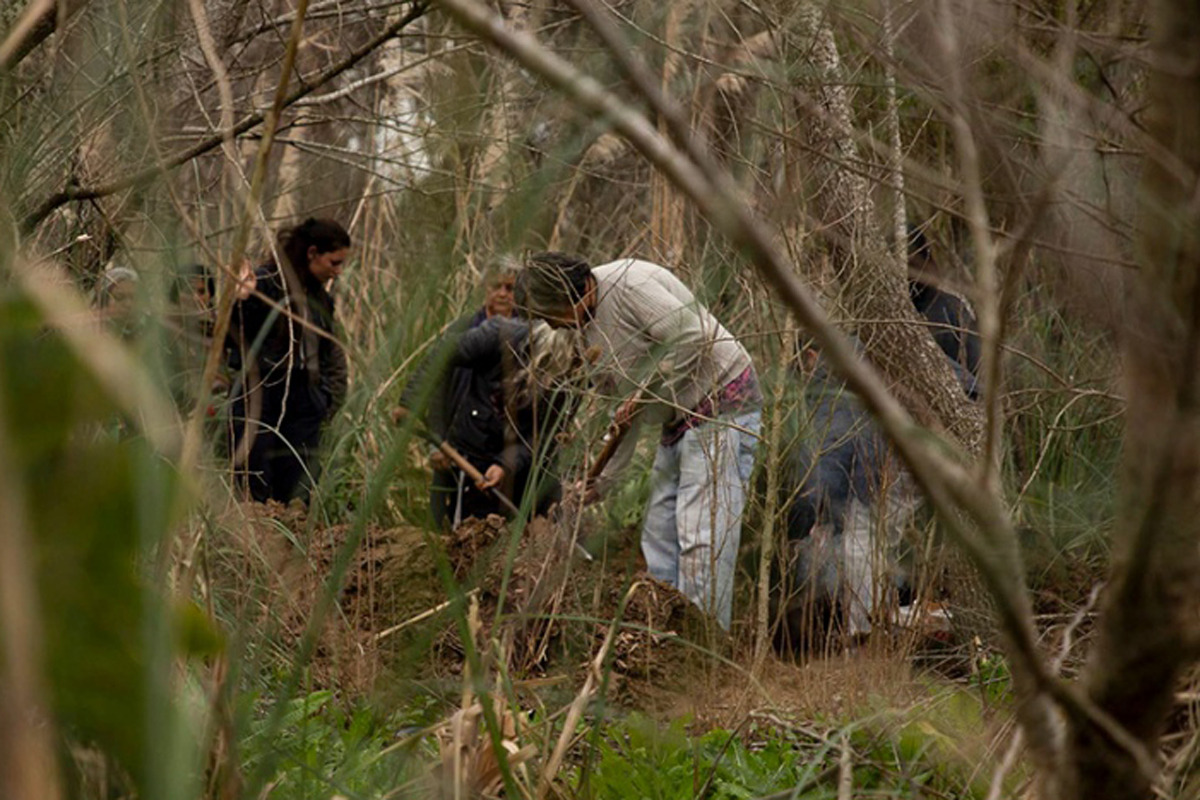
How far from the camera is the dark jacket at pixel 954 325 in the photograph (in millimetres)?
4881

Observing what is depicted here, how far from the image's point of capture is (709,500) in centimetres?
521

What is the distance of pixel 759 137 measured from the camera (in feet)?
13.3

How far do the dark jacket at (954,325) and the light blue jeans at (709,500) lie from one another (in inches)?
25.6

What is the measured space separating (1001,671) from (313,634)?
2.99 meters

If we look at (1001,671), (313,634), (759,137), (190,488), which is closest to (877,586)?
(1001,671)

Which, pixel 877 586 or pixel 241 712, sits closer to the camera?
pixel 241 712

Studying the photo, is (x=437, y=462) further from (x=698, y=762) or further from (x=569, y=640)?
(x=698, y=762)

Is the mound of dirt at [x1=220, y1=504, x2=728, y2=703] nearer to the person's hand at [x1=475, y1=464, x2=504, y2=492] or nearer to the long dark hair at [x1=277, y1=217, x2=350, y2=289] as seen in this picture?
the person's hand at [x1=475, y1=464, x2=504, y2=492]

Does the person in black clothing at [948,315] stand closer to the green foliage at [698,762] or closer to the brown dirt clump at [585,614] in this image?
the brown dirt clump at [585,614]

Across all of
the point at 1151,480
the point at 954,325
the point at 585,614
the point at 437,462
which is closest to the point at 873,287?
the point at 954,325

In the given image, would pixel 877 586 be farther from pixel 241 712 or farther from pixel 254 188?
pixel 254 188

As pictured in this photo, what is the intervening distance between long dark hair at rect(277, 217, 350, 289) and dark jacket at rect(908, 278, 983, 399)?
220 cm

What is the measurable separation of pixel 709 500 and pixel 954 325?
0.98 m

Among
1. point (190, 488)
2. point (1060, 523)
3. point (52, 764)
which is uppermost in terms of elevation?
point (190, 488)
